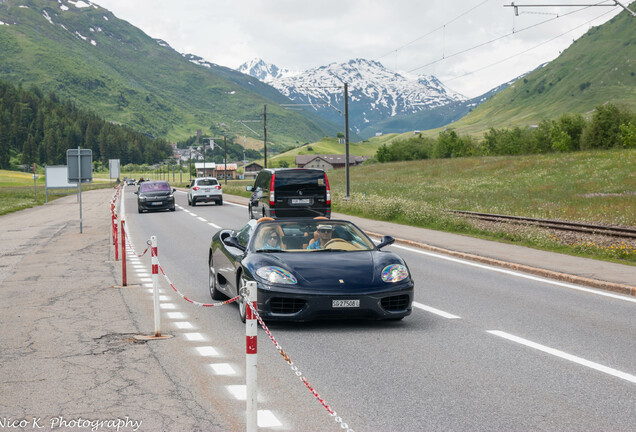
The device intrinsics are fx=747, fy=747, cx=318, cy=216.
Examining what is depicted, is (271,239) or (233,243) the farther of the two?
(233,243)

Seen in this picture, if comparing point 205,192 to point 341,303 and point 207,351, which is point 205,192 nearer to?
point 341,303

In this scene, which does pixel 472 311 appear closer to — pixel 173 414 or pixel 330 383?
pixel 330 383

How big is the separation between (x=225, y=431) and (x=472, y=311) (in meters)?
5.77

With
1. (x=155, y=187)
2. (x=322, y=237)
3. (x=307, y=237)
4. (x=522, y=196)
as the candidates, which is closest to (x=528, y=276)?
(x=322, y=237)

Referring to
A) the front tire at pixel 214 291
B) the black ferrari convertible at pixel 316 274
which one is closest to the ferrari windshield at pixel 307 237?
the black ferrari convertible at pixel 316 274

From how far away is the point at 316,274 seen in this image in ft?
28.3

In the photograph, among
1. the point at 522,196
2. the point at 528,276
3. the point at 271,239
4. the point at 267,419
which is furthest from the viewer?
the point at 522,196

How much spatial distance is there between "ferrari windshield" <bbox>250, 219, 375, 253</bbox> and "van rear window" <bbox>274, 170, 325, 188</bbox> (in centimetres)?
1430

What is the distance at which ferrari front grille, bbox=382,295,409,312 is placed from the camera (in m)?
8.69

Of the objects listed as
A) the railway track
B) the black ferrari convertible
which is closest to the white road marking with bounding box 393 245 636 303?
the black ferrari convertible

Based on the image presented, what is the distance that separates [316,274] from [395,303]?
997 mm

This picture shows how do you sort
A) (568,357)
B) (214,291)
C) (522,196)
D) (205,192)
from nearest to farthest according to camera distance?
(568,357) < (214,291) < (205,192) < (522,196)

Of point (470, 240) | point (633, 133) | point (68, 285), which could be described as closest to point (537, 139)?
point (633, 133)

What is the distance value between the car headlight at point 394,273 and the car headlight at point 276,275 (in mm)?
1092
